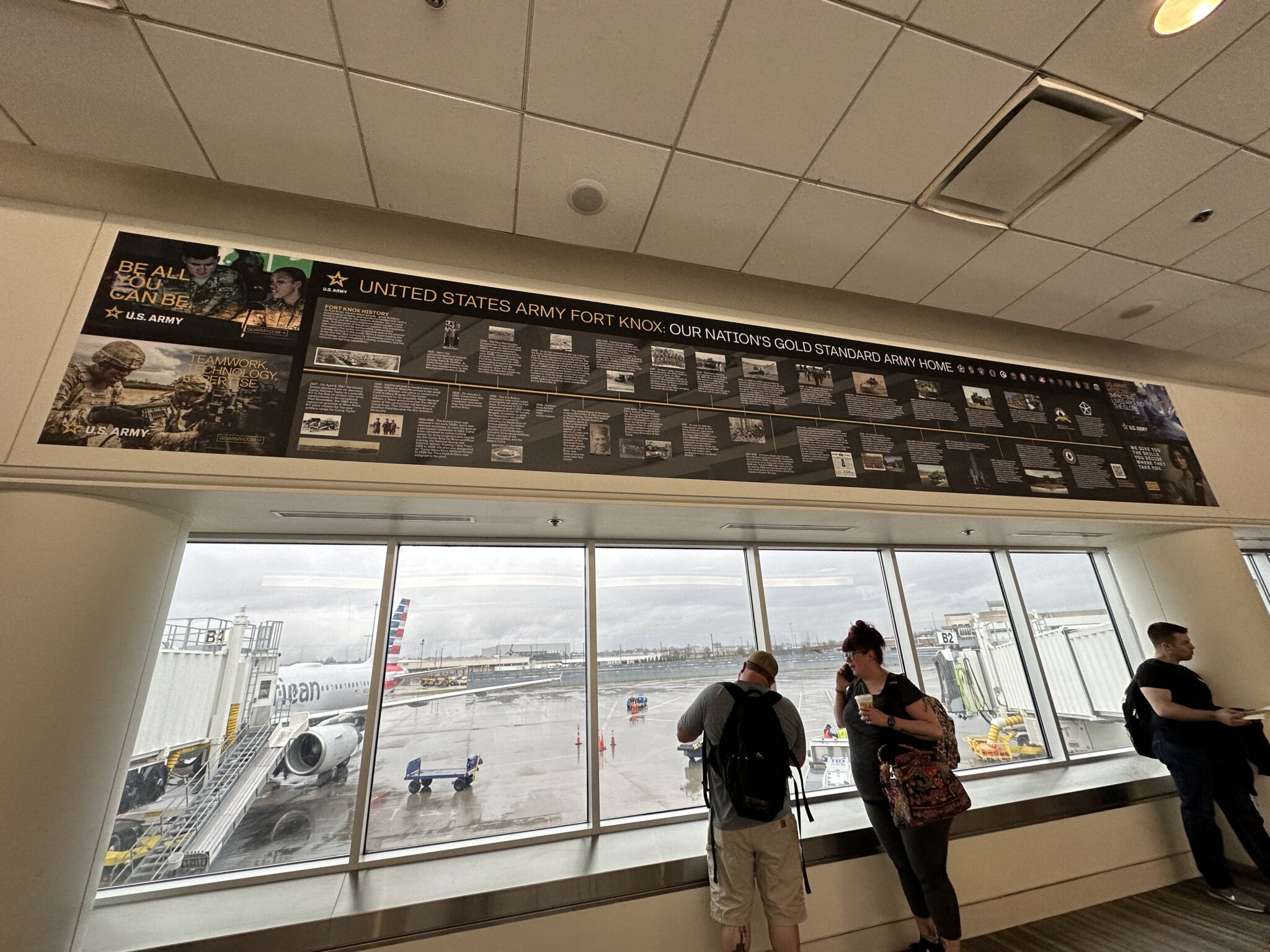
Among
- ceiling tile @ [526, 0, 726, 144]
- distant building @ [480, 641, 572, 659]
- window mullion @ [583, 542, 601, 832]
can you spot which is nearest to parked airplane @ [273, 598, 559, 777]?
distant building @ [480, 641, 572, 659]

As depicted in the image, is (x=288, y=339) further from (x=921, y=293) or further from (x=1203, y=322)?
(x=1203, y=322)

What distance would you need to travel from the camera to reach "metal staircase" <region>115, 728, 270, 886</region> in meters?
1.93

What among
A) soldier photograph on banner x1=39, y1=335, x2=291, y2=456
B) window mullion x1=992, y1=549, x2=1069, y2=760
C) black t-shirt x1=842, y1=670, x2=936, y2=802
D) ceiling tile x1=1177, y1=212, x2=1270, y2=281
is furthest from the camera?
window mullion x1=992, y1=549, x2=1069, y2=760

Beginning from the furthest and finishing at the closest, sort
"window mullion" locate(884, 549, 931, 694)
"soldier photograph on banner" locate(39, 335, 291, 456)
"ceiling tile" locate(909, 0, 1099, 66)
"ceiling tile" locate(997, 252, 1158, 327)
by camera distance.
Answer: "window mullion" locate(884, 549, 931, 694)
"ceiling tile" locate(997, 252, 1158, 327)
"soldier photograph on banner" locate(39, 335, 291, 456)
"ceiling tile" locate(909, 0, 1099, 66)

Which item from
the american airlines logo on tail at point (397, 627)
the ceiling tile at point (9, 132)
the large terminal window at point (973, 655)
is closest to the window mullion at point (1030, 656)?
the large terminal window at point (973, 655)

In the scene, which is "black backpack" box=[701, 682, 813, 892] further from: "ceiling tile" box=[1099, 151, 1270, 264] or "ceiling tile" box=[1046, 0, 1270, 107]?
"ceiling tile" box=[1099, 151, 1270, 264]

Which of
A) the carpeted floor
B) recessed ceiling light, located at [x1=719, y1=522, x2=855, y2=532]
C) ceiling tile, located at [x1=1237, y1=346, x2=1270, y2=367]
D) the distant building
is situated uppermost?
ceiling tile, located at [x1=1237, y1=346, x2=1270, y2=367]

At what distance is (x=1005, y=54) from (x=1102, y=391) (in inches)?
112

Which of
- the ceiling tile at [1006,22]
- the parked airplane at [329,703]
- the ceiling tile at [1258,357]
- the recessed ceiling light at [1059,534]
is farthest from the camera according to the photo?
the ceiling tile at [1258,357]

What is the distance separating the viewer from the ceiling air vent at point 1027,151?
190 centimetres

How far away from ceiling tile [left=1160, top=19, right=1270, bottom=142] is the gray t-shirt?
290 cm

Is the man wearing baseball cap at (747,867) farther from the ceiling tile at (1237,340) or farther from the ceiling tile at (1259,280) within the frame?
the ceiling tile at (1237,340)

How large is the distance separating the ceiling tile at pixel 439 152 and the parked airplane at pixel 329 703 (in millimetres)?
2025

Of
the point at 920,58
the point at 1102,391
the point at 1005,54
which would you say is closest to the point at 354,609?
the point at 920,58
